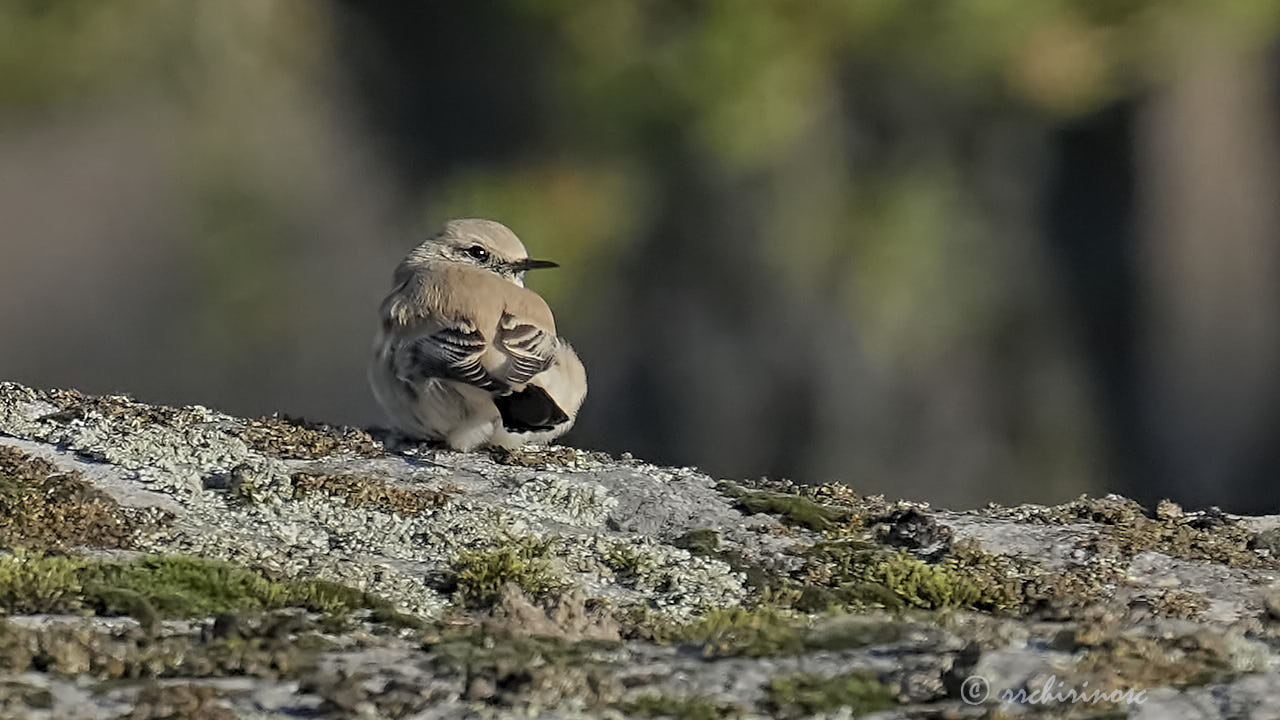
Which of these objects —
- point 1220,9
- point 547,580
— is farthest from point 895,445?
point 547,580

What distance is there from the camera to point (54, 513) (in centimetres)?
654

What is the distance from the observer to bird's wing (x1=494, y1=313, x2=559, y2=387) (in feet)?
31.4

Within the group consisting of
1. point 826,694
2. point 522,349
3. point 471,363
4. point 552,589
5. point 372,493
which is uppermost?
point 522,349

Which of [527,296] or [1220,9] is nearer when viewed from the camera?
[527,296]

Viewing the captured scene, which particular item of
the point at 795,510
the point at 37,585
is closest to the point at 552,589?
the point at 795,510

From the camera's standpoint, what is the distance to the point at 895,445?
41.7 ft

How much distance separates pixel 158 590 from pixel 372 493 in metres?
1.70

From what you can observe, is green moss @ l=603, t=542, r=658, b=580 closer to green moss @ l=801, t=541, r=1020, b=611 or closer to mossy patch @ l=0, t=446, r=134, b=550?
green moss @ l=801, t=541, r=1020, b=611

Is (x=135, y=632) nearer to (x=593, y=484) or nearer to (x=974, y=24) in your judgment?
(x=593, y=484)

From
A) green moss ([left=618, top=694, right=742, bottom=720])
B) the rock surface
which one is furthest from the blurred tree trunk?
green moss ([left=618, top=694, right=742, bottom=720])

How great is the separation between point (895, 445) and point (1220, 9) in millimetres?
4067

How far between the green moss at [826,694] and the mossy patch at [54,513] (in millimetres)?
2938

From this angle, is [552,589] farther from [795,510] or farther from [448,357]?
[448,357]

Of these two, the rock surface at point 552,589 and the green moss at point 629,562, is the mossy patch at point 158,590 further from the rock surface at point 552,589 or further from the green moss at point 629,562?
the green moss at point 629,562
